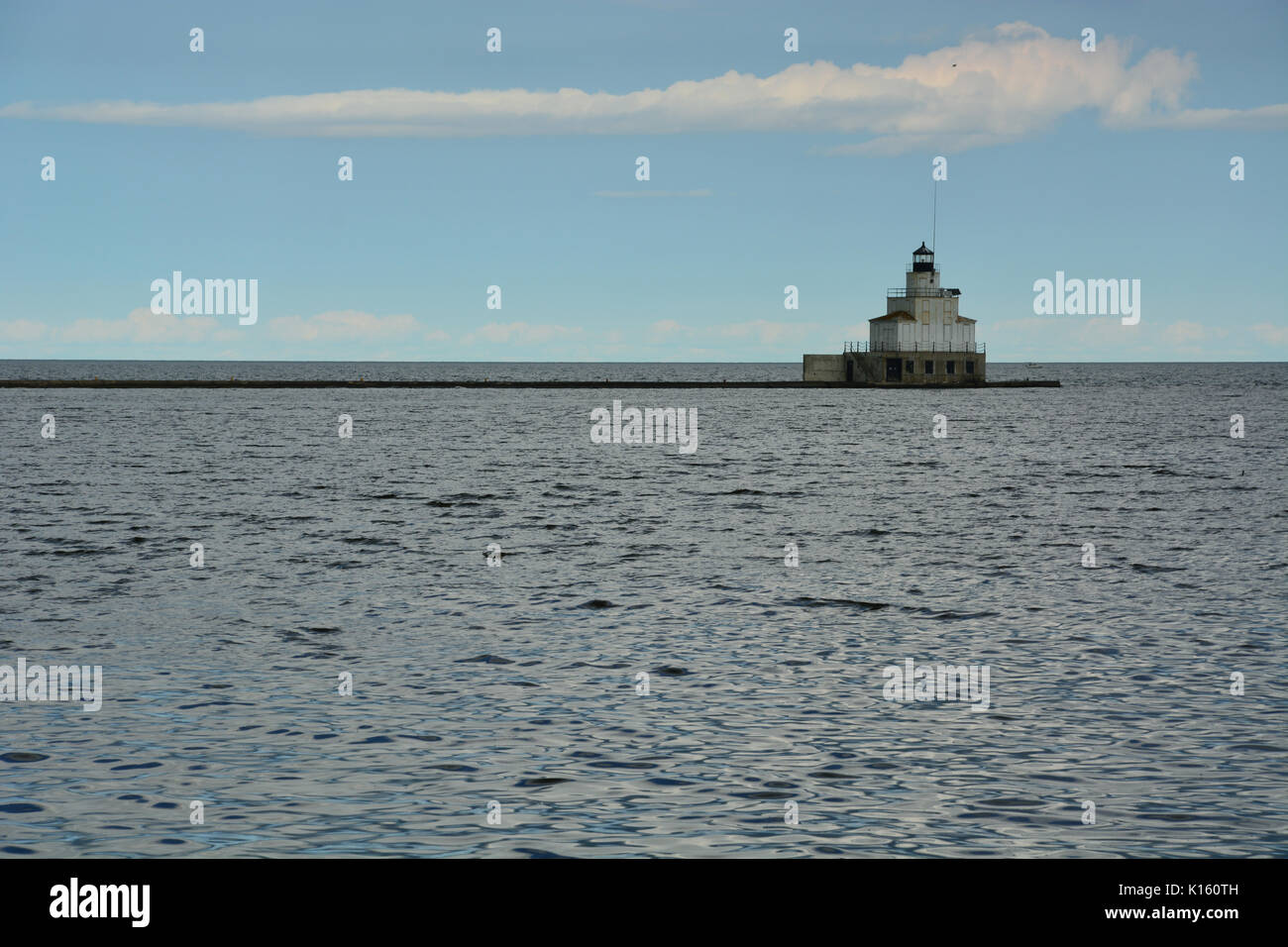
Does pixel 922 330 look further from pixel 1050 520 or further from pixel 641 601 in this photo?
pixel 641 601

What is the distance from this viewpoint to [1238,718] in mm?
14641

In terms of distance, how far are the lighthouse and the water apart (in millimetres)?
104317

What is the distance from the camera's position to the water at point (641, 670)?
1114cm
